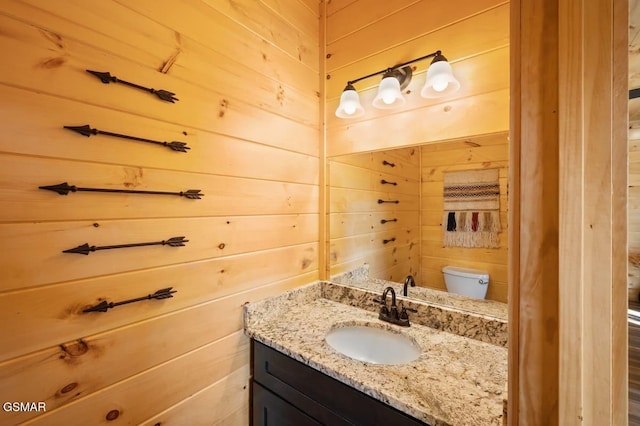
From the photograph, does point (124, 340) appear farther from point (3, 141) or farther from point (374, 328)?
point (374, 328)

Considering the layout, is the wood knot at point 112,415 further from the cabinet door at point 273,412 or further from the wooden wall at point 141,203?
the cabinet door at point 273,412

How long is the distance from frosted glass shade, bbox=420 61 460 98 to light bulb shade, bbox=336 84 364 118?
35 centimetres

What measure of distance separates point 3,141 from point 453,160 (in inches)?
62.4

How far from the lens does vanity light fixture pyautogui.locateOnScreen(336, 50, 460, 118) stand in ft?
3.43

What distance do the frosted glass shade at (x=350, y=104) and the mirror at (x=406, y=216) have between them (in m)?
0.24

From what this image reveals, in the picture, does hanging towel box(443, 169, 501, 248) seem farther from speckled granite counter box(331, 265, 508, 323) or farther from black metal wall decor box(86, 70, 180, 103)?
black metal wall decor box(86, 70, 180, 103)

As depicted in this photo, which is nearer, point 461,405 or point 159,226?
point 461,405

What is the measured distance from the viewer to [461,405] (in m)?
0.71

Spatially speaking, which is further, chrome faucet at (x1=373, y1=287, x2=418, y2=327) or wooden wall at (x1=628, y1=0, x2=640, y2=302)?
chrome faucet at (x1=373, y1=287, x2=418, y2=327)

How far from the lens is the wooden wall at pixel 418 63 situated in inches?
39.6

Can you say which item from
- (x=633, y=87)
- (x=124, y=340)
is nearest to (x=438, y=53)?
(x=633, y=87)

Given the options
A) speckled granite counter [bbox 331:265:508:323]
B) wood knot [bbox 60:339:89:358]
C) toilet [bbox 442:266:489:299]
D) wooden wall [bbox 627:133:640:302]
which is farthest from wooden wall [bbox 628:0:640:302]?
wood knot [bbox 60:339:89:358]

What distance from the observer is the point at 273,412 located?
1081mm

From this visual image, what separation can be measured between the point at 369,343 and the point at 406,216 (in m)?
0.72
